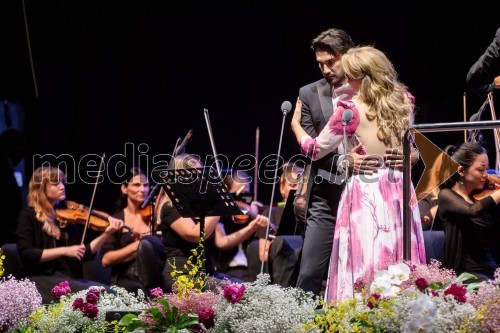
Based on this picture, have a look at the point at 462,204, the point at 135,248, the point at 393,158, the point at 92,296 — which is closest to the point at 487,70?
the point at 393,158

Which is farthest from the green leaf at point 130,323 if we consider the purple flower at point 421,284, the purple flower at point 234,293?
the purple flower at point 421,284

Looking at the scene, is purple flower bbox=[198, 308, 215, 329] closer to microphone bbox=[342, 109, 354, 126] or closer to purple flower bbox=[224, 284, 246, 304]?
purple flower bbox=[224, 284, 246, 304]

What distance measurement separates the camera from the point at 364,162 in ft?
11.6

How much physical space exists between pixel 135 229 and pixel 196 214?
7.44 ft

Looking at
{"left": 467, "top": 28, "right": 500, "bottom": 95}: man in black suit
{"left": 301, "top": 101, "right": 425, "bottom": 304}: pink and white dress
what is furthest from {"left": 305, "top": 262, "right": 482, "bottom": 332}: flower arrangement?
{"left": 467, "top": 28, "right": 500, "bottom": 95}: man in black suit

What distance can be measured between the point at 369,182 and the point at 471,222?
1.25 meters

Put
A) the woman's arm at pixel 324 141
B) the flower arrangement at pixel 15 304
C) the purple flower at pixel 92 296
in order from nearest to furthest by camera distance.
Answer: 1. the flower arrangement at pixel 15 304
2. the purple flower at pixel 92 296
3. the woman's arm at pixel 324 141

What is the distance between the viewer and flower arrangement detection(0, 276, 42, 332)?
3.08 metres

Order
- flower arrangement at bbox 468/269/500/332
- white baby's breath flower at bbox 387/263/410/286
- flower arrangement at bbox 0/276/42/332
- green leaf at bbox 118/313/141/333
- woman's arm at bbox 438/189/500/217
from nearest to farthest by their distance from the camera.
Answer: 1. flower arrangement at bbox 468/269/500/332
2. white baby's breath flower at bbox 387/263/410/286
3. green leaf at bbox 118/313/141/333
4. flower arrangement at bbox 0/276/42/332
5. woman's arm at bbox 438/189/500/217

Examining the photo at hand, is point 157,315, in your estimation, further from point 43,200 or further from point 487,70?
point 43,200

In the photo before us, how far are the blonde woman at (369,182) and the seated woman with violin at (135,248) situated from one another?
1.80 meters

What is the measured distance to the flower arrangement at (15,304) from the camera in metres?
3.08

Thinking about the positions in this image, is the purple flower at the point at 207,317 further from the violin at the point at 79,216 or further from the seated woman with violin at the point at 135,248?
the violin at the point at 79,216

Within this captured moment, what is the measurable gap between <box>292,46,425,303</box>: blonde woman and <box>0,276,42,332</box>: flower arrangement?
1.33 metres
